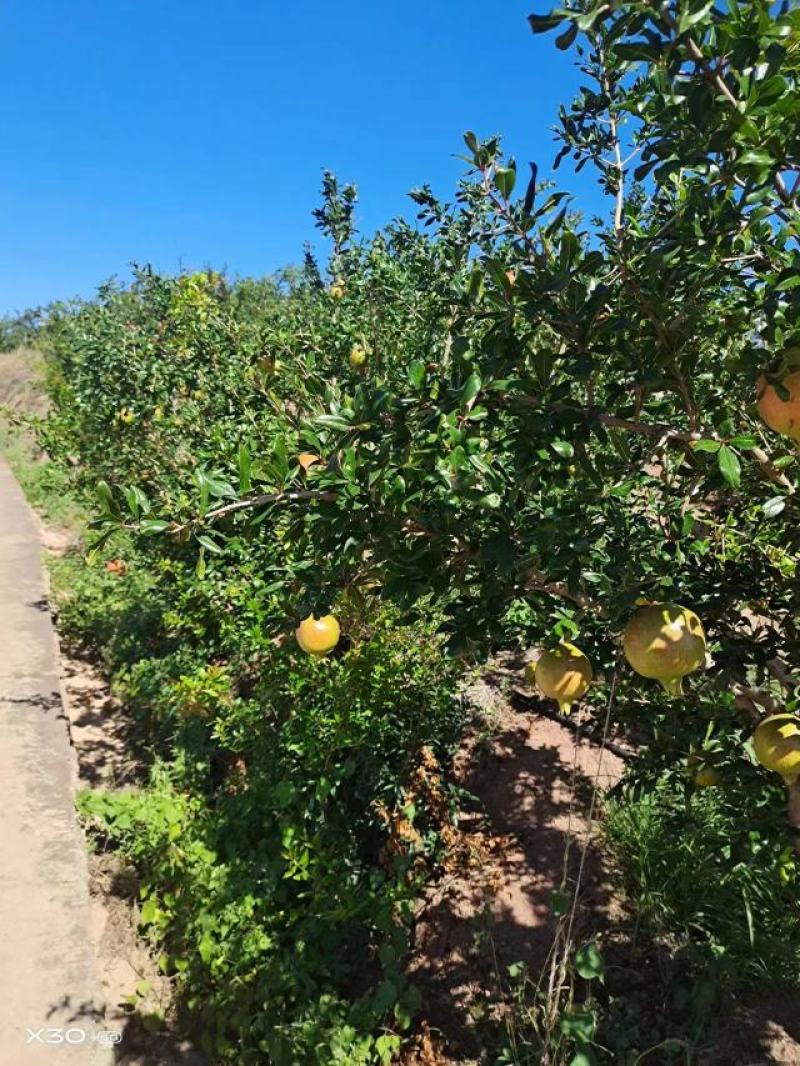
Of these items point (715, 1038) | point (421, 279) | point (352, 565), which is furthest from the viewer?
point (421, 279)

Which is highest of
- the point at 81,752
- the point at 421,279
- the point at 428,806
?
the point at 421,279

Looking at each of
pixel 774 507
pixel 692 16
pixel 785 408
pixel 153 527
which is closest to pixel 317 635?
pixel 153 527

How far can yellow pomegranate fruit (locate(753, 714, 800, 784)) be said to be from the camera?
155 centimetres

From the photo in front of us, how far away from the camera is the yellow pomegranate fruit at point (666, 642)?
139cm

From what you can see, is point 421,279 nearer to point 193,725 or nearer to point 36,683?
point 193,725

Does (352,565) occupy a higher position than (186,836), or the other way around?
(352,565)

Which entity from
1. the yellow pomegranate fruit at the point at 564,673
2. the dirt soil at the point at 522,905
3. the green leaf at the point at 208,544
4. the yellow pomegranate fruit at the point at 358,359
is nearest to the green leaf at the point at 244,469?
the green leaf at the point at 208,544

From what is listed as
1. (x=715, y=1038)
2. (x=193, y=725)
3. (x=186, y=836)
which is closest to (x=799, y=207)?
(x=715, y=1038)

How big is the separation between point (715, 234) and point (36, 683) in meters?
4.79

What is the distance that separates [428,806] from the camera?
3.23m

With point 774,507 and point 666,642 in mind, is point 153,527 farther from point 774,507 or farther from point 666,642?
point 774,507

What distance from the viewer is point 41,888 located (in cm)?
309

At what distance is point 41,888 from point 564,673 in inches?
101

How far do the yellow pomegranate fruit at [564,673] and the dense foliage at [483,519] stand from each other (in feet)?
0.21
